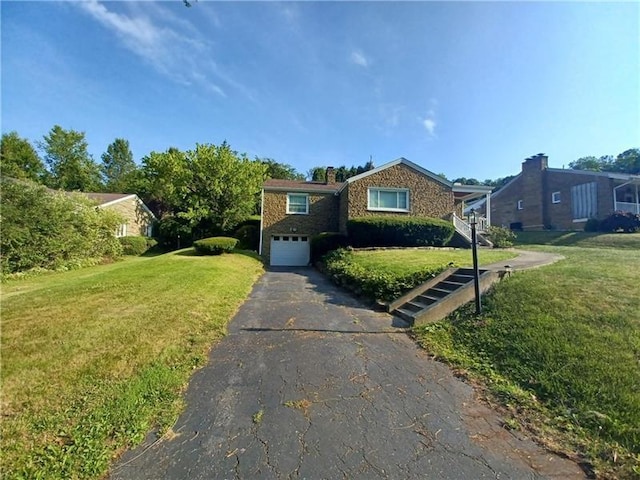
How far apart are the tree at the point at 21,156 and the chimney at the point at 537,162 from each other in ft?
169

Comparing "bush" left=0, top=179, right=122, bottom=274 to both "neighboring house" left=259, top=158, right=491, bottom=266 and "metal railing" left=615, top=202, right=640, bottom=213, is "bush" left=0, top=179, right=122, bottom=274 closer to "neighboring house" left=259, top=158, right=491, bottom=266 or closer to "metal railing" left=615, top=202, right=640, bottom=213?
"neighboring house" left=259, top=158, right=491, bottom=266

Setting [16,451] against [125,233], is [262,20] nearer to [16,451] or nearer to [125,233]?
[16,451]

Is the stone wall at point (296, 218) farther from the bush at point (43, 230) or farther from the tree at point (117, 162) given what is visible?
the tree at point (117, 162)

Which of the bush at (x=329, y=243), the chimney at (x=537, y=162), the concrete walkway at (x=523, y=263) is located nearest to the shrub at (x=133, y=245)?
the bush at (x=329, y=243)

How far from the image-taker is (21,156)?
36062 mm

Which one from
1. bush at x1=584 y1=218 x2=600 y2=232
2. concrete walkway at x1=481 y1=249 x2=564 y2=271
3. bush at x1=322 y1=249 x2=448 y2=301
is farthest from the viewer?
bush at x1=584 y1=218 x2=600 y2=232

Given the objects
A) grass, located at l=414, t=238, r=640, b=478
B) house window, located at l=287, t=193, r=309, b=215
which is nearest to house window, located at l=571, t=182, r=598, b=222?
grass, located at l=414, t=238, r=640, b=478

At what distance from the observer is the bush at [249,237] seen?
23203 mm

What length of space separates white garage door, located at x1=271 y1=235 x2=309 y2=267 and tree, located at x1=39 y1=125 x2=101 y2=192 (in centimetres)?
3362

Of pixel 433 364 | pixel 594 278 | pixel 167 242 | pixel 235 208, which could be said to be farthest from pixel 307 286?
pixel 167 242

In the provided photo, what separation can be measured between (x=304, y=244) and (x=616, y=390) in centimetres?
1733

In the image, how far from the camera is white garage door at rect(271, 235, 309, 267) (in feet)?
64.8

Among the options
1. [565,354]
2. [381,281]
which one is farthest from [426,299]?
[565,354]

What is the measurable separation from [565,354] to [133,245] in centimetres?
2540
